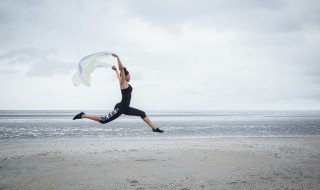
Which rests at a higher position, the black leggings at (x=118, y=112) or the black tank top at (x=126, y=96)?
the black tank top at (x=126, y=96)

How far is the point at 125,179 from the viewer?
11516mm

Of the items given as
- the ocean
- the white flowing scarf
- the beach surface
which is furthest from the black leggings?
A: the ocean

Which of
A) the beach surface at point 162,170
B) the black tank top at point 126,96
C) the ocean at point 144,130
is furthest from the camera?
the ocean at point 144,130

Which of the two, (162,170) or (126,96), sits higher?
(126,96)

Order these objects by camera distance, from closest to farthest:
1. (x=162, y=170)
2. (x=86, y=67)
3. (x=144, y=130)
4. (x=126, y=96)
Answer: (x=126, y=96) < (x=86, y=67) < (x=162, y=170) < (x=144, y=130)

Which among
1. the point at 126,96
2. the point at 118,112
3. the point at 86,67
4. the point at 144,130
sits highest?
the point at 86,67

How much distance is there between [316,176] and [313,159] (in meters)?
4.55

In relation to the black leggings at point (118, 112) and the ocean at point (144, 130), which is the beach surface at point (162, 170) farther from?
the ocean at point (144, 130)

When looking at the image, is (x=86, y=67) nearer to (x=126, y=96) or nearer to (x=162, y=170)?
(x=126, y=96)

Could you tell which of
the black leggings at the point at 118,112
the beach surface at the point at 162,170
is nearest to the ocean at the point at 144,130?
the beach surface at the point at 162,170

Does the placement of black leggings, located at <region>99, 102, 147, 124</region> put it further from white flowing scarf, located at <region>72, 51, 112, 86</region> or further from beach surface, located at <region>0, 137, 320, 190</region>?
beach surface, located at <region>0, 137, 320, 190</region>

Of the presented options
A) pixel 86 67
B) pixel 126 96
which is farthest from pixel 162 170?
pixel 86 67

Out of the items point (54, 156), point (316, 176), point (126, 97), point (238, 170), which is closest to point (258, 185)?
point (238, 170)

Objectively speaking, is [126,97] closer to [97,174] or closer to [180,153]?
[97,174]
